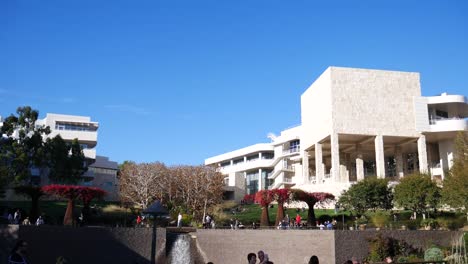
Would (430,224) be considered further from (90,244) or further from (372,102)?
(372,102)

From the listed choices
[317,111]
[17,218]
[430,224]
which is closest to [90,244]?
[17,218]

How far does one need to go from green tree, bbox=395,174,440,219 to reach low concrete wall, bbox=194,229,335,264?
42.1ft

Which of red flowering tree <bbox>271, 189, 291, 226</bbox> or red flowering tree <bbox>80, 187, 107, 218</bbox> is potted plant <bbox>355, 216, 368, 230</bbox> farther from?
red flowering tree <bbox>80, 187, 107, 218</bbox>

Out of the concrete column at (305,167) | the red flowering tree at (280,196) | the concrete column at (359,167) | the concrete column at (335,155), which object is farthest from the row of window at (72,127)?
the red flowering tree at (280,196)

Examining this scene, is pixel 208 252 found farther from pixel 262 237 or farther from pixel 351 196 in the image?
pixel 351 196

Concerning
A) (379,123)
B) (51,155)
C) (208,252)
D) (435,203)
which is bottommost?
(208,252)

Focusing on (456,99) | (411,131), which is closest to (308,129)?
(411,131)

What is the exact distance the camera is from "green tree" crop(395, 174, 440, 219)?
4112cm

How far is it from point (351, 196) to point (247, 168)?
43522 mm

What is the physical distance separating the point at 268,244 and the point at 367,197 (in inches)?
541

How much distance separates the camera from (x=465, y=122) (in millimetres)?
56312

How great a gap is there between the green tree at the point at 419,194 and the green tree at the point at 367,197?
148 cm

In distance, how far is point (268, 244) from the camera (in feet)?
109

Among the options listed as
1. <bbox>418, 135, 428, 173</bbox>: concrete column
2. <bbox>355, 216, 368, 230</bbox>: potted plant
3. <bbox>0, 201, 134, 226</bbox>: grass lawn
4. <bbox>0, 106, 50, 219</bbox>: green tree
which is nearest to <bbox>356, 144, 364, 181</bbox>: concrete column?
<bbox>418, 135, 428, 173</bbox>: concrete column
